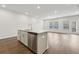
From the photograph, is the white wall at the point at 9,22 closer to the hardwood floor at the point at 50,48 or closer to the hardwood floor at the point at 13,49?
the hardwood floor at the point at 50,48

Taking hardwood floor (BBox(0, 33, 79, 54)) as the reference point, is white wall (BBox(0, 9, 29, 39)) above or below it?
A: above

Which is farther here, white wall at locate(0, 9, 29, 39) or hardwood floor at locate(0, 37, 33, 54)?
white wall at locate(0, 9, 29, 39)

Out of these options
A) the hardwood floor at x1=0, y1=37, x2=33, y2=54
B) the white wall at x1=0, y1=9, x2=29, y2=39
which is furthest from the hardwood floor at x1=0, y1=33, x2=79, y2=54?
the white wall at x1=0, y1=9, x2=29, y2=39

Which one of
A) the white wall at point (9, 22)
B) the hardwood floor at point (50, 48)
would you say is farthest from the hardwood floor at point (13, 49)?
the white wall at point (9, 22)

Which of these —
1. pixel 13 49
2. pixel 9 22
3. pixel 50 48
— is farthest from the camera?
pixel 9 22

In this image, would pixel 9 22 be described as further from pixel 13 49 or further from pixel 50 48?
pixel 50 48

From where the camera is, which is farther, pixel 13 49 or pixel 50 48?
pixel 50 48

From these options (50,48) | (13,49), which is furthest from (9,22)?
(50,48)

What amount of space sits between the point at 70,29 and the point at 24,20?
6.47m

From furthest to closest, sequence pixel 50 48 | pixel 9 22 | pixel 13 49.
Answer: pixel 9 22 < pixel 50 48 < pixel 13 49

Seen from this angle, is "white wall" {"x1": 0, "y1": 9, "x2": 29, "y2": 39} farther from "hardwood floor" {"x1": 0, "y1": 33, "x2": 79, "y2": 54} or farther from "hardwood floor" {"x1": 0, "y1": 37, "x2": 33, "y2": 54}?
"hardwood floor" {"x1": 0, "y1": 37, "x2": 33, "y2": 54}

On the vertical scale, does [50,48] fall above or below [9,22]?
below
